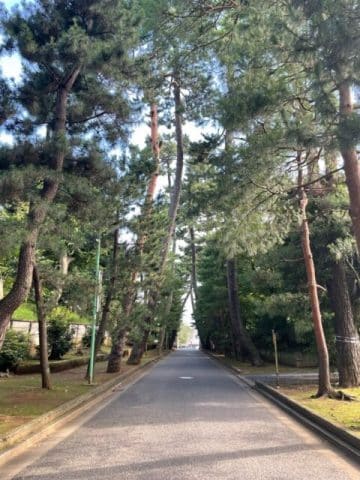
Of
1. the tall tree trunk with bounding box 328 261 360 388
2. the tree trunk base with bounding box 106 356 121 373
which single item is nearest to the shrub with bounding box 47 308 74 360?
the tree trunk base with bounding box 106 356 121 373

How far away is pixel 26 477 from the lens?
6129mm

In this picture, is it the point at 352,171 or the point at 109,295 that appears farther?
the point at 109,295

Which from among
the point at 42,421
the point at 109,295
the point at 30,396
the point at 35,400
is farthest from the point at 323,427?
the point at 109,295

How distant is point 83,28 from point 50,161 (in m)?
3.00

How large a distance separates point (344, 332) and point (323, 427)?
684 centimetres

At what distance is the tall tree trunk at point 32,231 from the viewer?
9562mm

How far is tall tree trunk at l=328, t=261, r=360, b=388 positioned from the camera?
15.2 m

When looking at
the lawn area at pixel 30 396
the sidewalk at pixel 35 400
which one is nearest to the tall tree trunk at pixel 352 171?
the sidewalk at pixel 35 400

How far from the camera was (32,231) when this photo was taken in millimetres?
9422

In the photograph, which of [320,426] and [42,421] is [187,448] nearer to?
[320,426]

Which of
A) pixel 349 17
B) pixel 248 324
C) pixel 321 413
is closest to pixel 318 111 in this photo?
pixel 349 17

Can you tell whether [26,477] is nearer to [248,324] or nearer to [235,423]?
[235,423]

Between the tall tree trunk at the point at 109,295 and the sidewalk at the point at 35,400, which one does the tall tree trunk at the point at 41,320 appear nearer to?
the sidewalk at the point at 35,400

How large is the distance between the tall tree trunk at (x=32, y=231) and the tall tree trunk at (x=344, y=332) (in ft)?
32.2
